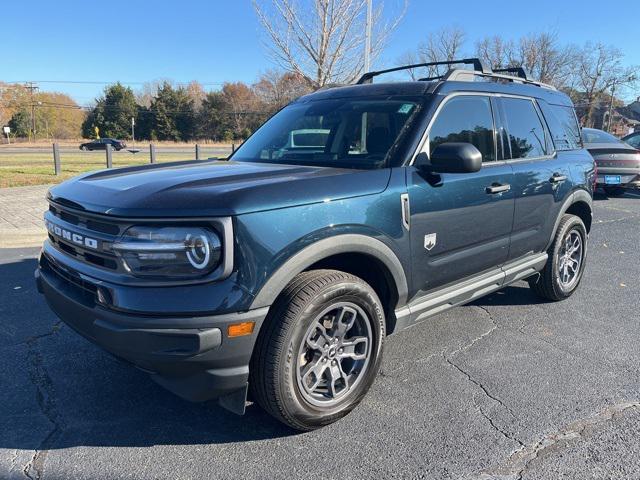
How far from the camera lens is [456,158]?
114 inches

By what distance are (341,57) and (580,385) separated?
34.4 ft

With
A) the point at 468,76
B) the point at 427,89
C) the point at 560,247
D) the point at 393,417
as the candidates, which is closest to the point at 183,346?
the point at 393,417

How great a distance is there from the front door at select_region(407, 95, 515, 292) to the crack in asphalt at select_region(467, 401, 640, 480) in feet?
3.59

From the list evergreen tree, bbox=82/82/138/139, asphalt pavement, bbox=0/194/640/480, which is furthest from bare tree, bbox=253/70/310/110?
evergreen tree, bbox=82/82/138/139

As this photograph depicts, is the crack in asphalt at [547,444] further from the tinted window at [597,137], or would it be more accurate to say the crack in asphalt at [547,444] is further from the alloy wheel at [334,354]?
the tinted window at [597,137]

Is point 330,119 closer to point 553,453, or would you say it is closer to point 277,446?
point 277,446

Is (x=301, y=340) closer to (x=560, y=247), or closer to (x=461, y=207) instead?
(x=461, y=207)

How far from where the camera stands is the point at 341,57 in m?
12.1

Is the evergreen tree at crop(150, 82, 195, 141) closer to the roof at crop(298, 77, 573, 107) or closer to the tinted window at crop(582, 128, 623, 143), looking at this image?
the tinted window at crop(582, 128, 623, 143)

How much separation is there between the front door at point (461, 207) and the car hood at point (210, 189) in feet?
1.33

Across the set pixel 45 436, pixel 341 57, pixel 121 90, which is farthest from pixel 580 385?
pixel 121 90

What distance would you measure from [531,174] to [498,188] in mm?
587

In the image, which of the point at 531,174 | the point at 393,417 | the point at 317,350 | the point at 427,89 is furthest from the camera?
the point at 531,174

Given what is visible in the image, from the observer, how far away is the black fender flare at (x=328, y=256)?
92.7 inches
